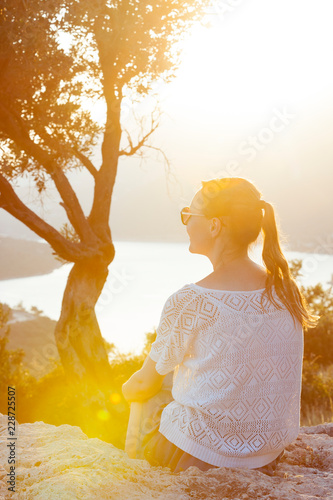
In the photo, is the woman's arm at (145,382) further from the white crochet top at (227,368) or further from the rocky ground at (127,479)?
the rocky ground at (127,479)

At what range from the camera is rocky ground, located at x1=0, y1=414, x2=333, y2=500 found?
8.50ft

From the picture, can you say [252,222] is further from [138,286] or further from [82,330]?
[138,286]

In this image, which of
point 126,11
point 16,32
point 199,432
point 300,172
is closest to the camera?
point 199,432

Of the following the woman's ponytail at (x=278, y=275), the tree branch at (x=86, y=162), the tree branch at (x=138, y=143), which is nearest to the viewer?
the woman's ponytail at (x=278, y=275)

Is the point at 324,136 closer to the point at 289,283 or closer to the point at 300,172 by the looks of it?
the point at 300,172

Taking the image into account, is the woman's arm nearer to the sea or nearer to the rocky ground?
the rocky ground

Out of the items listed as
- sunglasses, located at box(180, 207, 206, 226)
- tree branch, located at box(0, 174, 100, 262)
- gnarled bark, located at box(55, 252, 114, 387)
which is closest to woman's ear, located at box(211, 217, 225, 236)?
sunglasses, located at box(180, 207, 206, 226)

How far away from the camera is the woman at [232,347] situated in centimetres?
281

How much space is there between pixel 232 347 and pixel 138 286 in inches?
1073

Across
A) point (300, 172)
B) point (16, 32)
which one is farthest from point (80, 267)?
point (300, 172)

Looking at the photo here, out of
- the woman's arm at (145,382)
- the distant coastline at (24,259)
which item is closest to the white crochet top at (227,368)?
the woman's arm at (145,382)

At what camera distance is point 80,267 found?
8.46 meters

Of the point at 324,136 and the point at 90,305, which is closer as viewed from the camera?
the point at 90,305

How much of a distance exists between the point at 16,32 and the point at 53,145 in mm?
1751
